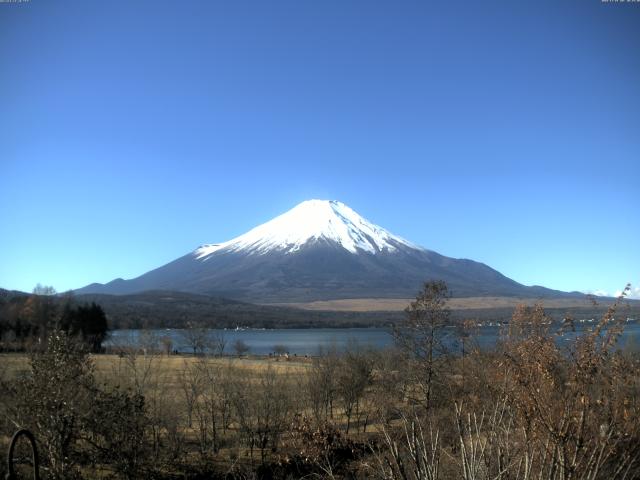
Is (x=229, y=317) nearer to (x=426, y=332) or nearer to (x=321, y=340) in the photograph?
(x=321, y=340)

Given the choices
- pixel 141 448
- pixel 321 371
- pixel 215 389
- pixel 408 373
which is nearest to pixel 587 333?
pixel 141 448

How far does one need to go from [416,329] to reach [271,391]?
22.2 feet

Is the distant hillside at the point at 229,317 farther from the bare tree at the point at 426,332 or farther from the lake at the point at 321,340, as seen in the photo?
the bare tree at the point at 426,332

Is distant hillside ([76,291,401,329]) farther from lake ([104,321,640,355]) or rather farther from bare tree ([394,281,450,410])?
bare tree ([394,281,450,410])

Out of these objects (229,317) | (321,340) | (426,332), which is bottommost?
(321,340)

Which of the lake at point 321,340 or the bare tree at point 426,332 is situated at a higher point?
the bare tree at point 426,332

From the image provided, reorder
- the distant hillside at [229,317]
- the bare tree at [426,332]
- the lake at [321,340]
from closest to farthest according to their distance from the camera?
the bare tree at [426,332] < the lake at [321,340] < the distant hillside at [229,317]

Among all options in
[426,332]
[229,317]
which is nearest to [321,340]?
[426,332]

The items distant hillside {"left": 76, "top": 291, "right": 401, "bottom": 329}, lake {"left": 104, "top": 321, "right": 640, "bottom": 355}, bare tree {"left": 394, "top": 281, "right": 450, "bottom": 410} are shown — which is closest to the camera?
bare tree {"left": 394, "top": 281, "right": 450, "bottom": 410}

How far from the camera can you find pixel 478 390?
1609 cm

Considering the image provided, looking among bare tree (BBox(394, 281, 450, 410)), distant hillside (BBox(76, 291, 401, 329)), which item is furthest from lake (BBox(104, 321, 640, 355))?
distant hillside (BBox(76, 291, 401, 329))

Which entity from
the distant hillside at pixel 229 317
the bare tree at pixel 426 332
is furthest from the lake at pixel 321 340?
the distant hillside at pixel 229 317

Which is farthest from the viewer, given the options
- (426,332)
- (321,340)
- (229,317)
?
(229,317)

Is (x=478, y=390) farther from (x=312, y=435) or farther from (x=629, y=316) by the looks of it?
(x=629, y=316)
